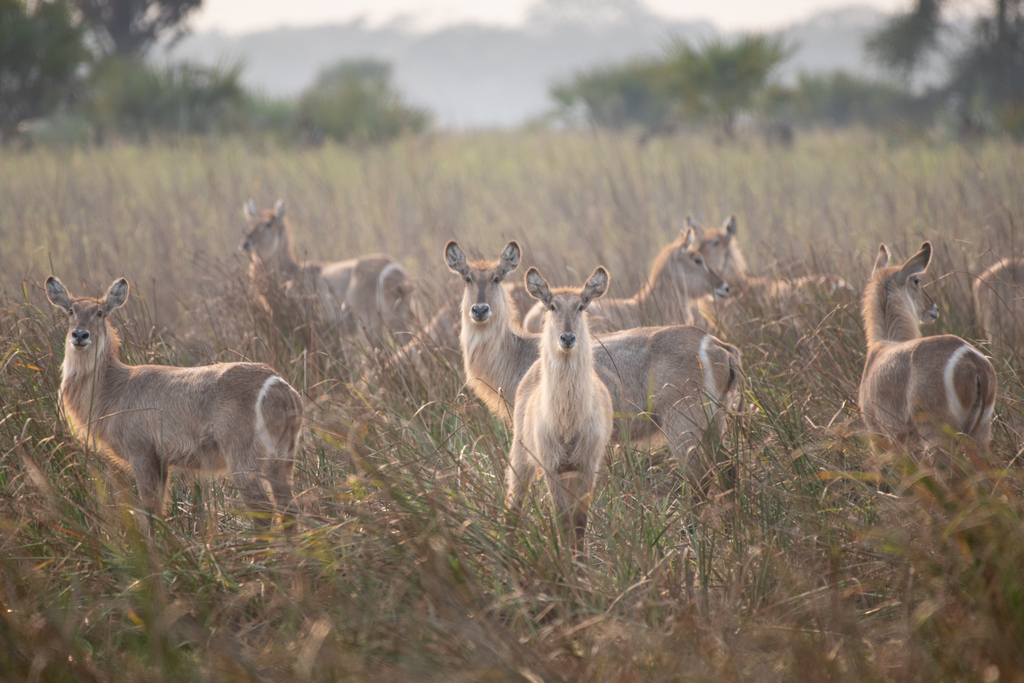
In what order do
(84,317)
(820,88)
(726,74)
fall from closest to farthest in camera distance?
(84,317)
(726,74)
(820,88)

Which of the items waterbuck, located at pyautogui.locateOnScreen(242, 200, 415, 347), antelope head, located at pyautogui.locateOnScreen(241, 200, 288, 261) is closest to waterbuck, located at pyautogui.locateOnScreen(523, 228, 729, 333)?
waterbuck, located at pyautogui.locateOnScreen(242, 200, 415, 347)

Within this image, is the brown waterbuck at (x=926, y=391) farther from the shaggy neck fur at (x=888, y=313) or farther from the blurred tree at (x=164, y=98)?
the blurred tree at (x=164, y=98)

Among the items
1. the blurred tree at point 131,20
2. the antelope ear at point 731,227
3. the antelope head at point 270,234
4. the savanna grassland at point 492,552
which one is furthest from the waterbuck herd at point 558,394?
the blurred tree at point 131,20

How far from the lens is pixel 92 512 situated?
9.57ft

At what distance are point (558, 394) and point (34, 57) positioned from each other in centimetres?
1720

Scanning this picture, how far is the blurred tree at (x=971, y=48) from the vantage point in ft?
72.5

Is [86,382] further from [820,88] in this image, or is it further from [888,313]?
[820,88]

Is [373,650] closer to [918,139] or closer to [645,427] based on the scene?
[645,427]

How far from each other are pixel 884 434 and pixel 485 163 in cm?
1049

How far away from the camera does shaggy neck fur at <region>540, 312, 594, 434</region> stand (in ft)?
11.0

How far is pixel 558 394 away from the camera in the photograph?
3359mm

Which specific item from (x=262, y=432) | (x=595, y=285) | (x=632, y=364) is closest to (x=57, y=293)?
(x=262, y=432)

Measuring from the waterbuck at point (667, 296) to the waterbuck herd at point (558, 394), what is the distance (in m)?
0.88

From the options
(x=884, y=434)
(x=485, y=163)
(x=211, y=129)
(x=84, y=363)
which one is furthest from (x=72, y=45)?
(x=884, y=434)
